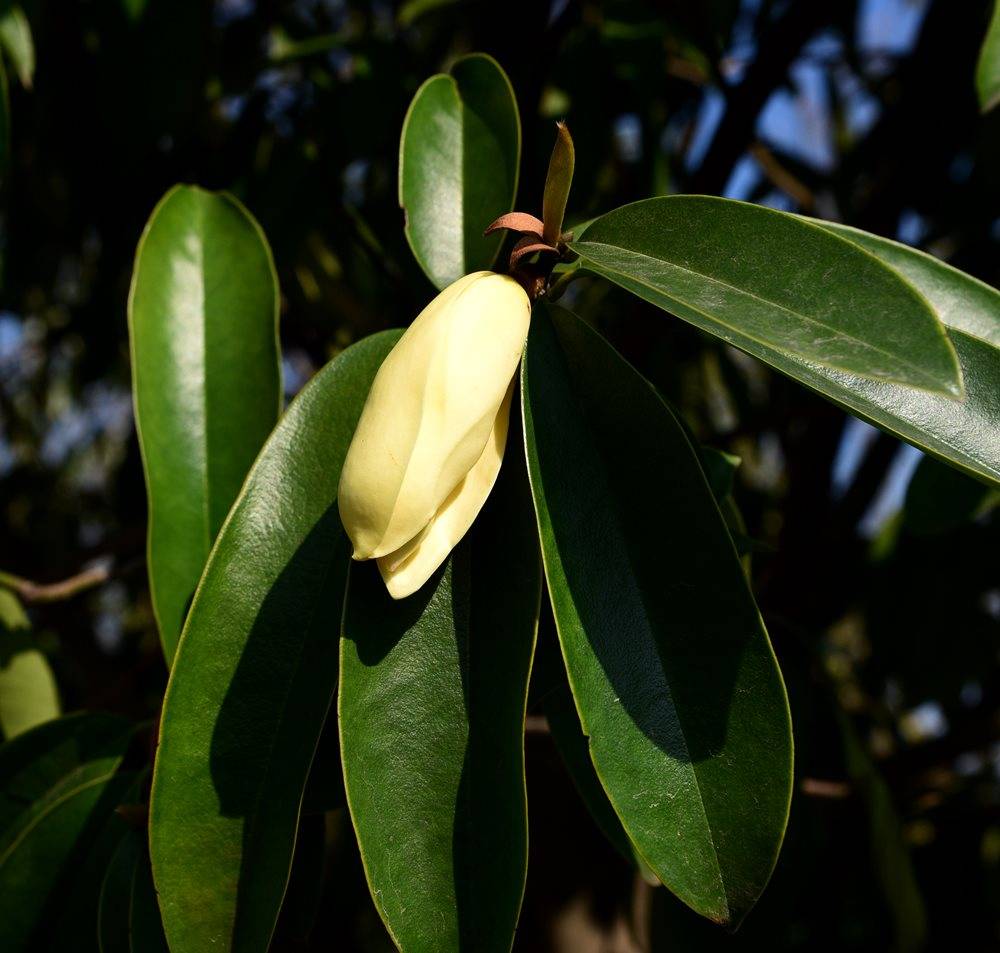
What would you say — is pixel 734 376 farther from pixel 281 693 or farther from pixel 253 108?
pixel 281 693

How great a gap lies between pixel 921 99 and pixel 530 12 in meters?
0.56

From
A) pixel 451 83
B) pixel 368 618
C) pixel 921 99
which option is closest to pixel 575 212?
pixel 921 99

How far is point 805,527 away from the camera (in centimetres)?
145

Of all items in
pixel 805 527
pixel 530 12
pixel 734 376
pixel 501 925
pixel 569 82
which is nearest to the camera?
pixel 501 925

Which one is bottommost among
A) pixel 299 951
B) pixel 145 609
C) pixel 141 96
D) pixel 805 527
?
pixel 145 609

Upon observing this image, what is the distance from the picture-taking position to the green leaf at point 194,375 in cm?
75

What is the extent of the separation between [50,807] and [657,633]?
485 mm

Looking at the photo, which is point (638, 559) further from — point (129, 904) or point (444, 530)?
point (129, 904)

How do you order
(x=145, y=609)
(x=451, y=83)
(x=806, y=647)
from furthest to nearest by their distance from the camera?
1. (x=145, y=609)
2. (x=806, y=647)
3. (x=451, y=83)

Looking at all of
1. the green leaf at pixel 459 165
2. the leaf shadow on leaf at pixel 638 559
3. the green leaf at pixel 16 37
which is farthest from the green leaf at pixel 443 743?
the green leaf at pixel 16 37

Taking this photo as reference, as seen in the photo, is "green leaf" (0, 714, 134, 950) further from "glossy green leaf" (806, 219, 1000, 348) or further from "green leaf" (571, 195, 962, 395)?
"glossy green leaf" (806, 219, 1000, 348)

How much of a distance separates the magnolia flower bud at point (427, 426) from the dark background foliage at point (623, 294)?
0.88 feet

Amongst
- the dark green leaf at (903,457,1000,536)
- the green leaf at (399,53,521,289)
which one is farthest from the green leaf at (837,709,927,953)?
the green leaf at (399,53,521,289)

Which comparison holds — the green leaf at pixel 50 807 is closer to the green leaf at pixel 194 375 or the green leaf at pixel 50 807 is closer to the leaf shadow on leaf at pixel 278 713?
the green leaf at pixel 194 375
